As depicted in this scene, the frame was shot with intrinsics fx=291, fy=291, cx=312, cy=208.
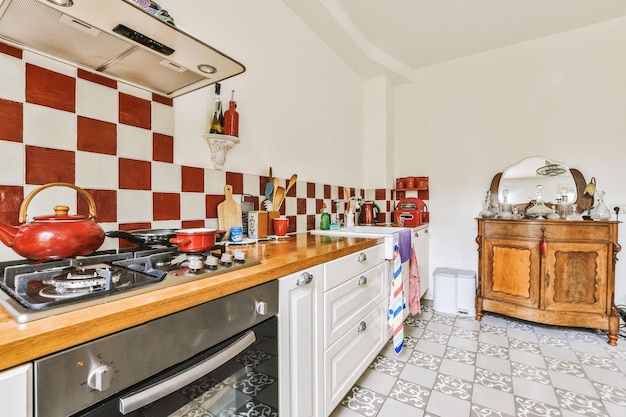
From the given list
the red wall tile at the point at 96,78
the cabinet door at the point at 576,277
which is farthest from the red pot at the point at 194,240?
the cabinet door at the point at 576,277

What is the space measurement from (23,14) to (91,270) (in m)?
0.72

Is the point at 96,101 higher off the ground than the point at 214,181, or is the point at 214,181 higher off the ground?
the point at 96,101

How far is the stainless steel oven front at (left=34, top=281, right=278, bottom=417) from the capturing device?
1.55 feet

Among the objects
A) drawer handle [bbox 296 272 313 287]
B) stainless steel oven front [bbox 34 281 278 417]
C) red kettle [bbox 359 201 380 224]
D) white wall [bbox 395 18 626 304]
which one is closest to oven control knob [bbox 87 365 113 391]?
stainless steel oven front [bbox 34 281 278 417]

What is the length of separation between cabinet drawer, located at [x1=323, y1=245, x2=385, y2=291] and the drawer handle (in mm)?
154

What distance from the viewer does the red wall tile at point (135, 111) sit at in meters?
1.15

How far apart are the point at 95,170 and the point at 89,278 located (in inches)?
22.7

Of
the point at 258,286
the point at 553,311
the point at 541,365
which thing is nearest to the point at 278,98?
the point at 258,286

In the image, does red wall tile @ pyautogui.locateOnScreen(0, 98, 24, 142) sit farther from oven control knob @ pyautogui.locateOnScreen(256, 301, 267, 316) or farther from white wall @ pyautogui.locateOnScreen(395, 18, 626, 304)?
white wall @ pyautogui.locateOnScreen(395, 18, 626, 304)

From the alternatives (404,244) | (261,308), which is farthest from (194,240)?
(404,244)

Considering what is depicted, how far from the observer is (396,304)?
6.21 feet

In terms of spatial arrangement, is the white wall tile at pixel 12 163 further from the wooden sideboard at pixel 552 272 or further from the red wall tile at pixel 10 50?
the wooden sideboard at pixel 552 272

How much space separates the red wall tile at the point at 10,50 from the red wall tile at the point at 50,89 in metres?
0.03

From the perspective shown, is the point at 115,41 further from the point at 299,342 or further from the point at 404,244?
the point at 404,244
